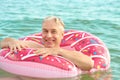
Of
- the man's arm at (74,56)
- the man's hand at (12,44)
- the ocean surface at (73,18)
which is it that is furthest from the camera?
the ocean surface at (73,18)

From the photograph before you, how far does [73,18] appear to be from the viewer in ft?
31.9

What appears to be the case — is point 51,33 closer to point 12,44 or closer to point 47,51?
point 47,51

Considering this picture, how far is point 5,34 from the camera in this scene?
25.0ft

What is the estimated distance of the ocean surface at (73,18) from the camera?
283 inches

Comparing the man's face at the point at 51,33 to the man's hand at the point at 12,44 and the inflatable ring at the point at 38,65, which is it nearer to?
the inflatable ring at the point at 38,65

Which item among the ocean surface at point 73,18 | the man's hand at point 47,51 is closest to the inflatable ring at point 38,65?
the man's hand at point 47,51

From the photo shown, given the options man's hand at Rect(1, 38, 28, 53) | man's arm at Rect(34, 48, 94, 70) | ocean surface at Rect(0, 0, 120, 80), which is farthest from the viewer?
ocean surface at Rect(0, 0, 120, 80)

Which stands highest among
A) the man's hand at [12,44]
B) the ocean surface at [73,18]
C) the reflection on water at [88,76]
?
the ocean surface at [73,18]

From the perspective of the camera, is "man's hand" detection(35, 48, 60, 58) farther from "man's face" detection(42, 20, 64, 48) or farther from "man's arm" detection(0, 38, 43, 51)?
"man's arm" detection(0, 38, 43, 51)

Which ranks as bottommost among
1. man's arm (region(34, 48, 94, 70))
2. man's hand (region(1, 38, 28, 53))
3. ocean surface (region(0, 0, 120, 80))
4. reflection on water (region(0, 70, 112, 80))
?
reflection on water (region(0, 70, 112, 80))

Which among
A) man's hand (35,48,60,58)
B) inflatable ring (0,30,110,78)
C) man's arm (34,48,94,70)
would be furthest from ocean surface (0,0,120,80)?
man's hand (35,48,60,58)

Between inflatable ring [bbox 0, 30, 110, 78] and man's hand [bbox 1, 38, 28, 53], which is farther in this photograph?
man's hand [bbox 1, 38, 28, 53]

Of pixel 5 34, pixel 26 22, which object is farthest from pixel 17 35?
pixel 26 22

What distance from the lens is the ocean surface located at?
7197 millimetres
